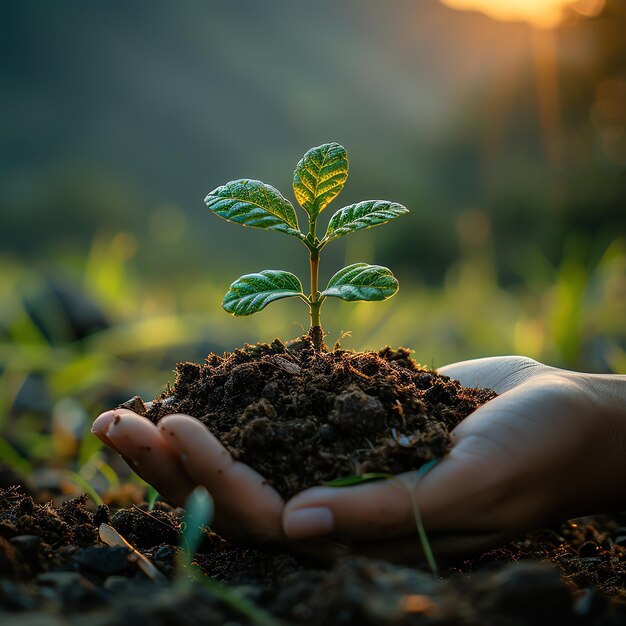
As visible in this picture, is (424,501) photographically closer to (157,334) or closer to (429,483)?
(429,483)

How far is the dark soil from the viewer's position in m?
0.88

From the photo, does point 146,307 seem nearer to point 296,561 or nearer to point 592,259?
point 296,561

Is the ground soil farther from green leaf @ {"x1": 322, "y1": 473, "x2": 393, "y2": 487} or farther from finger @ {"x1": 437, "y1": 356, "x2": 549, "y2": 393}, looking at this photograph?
finger @ {"x1": 437, "y1": 356, "x2": 549, "y2": 393}

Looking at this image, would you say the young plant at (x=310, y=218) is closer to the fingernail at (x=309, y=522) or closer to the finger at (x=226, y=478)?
the finger at (x=226, y=478)

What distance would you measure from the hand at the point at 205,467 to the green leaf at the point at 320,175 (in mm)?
727

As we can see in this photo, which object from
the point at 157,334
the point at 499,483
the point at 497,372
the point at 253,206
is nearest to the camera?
the point at 499,483

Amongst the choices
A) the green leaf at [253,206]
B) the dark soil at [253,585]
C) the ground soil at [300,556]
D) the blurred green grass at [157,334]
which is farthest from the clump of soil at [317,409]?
the blurred green grass at [157,334]

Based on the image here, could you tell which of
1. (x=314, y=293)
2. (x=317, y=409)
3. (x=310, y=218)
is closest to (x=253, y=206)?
(x=310, y=218)

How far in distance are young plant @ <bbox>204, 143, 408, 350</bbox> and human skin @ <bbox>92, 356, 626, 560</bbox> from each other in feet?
1.32

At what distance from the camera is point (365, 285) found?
5.15ft

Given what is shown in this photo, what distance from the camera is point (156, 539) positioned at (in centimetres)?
163

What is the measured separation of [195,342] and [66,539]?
2.85 metres

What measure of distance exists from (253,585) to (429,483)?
0.40 metres

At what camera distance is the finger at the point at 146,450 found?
1312mm
